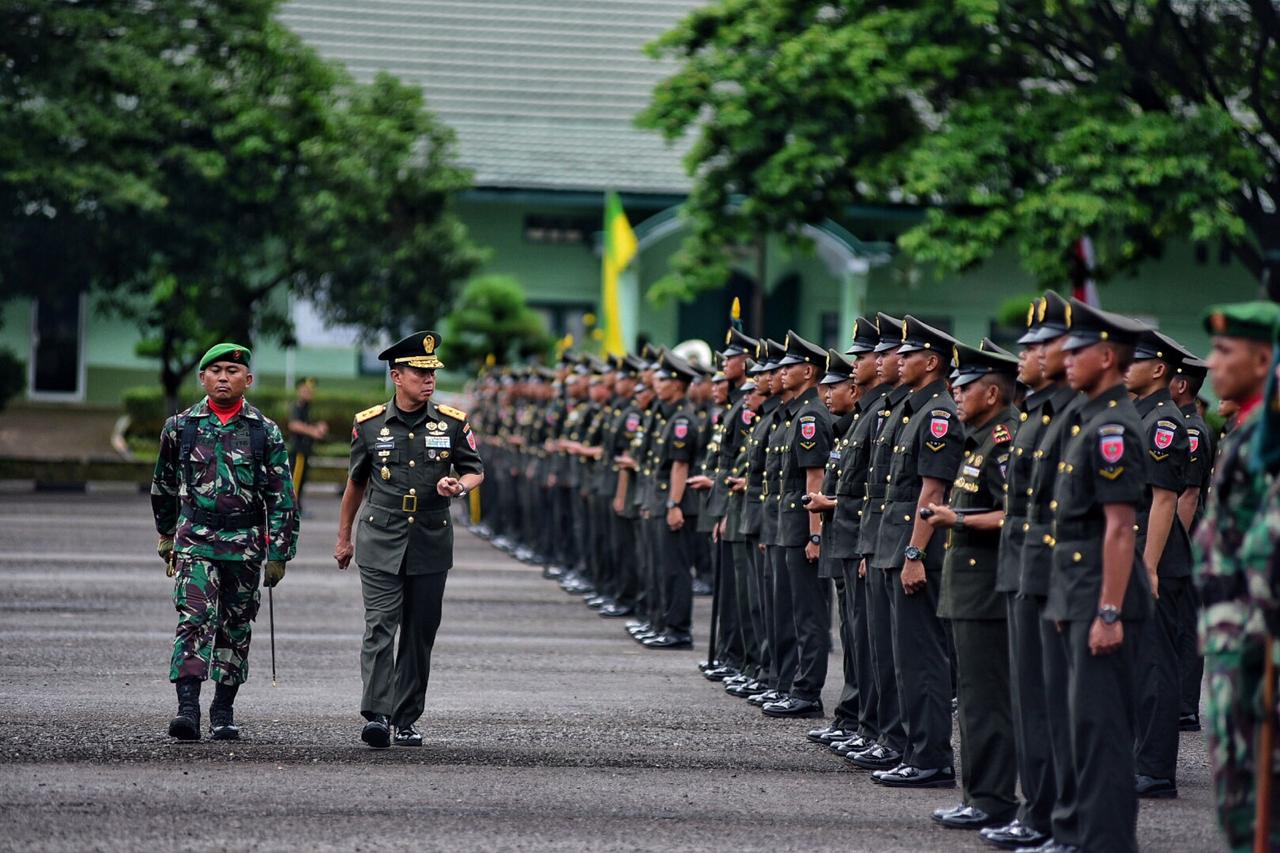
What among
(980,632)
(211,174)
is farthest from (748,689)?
(211,174)

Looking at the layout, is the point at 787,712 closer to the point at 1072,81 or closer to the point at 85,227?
the point at 1072,81

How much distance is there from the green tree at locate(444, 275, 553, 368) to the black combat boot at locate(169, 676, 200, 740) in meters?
25.6

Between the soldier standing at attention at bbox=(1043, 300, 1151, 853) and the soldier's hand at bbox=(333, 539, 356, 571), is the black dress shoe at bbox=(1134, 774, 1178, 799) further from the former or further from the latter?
the soldier's hand at bbox=(333, 539, 356, 571)

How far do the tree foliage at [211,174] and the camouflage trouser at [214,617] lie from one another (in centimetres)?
2042

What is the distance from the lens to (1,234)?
30.9 metres

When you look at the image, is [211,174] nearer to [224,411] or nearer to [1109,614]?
[224,411]

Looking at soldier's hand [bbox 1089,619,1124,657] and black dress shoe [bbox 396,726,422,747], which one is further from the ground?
soldier's hand [bbox 1089,619,1124,657]

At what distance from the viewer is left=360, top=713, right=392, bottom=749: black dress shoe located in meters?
10.4

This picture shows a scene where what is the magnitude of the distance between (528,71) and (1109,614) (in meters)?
38.3

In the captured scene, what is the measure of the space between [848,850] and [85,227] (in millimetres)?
25635

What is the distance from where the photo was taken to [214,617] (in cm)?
1070

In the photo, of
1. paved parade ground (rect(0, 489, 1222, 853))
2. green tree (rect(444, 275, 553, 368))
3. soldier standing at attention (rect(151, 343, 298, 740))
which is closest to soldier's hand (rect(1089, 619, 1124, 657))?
paved parade ground (rect(0, 489, 1222, 853))

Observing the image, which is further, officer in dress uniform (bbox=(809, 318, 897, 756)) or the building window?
the building window

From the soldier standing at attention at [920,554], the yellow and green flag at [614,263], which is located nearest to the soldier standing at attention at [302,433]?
the yellow and green flag at [614,263]
